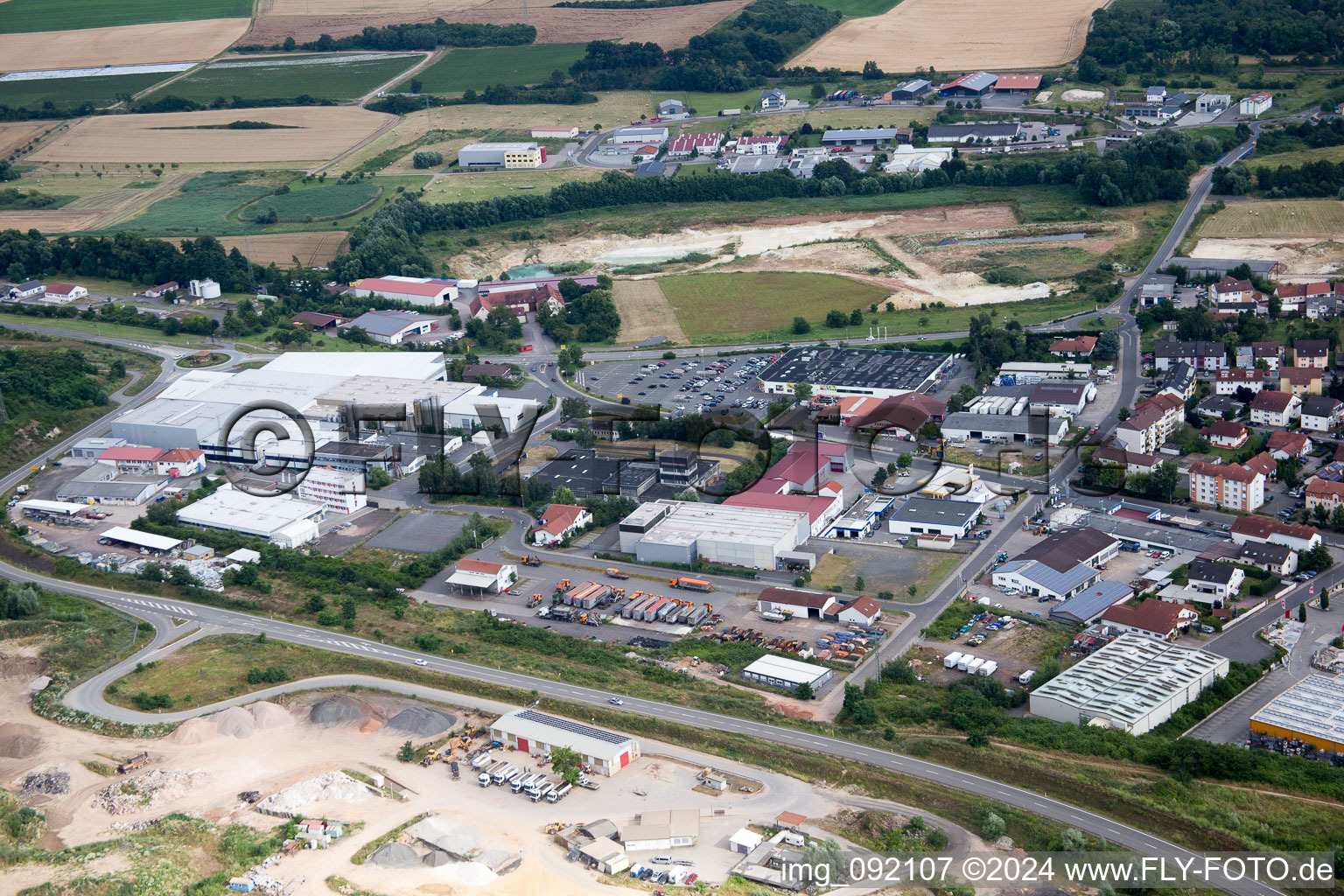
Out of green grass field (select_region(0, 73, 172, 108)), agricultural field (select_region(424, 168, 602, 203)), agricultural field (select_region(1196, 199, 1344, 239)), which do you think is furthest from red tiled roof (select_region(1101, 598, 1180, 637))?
green grass field (select_region(0, 73, 172, 108))

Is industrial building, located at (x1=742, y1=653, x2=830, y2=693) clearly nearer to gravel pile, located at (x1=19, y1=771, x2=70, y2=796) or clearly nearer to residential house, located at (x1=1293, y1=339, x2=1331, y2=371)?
gravel pile, located at (x1=19, y1=771, x2=70, y2=796)

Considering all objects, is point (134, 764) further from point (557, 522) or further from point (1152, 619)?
point (1152, 619)

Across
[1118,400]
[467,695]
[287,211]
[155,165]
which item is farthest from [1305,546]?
[155,165]

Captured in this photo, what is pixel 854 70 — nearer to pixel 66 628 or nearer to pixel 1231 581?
pixel 1231 581

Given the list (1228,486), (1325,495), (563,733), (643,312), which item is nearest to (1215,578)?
(1228,486)

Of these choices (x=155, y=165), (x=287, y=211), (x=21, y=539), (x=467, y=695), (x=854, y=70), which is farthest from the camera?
(x=854, y=70)

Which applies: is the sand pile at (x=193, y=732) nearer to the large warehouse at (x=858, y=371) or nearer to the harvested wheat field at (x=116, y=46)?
the large warehouse at (x=858, y=371)

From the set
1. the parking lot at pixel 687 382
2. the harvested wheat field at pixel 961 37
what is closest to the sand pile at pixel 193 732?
the parking lot at pixel 687 382
